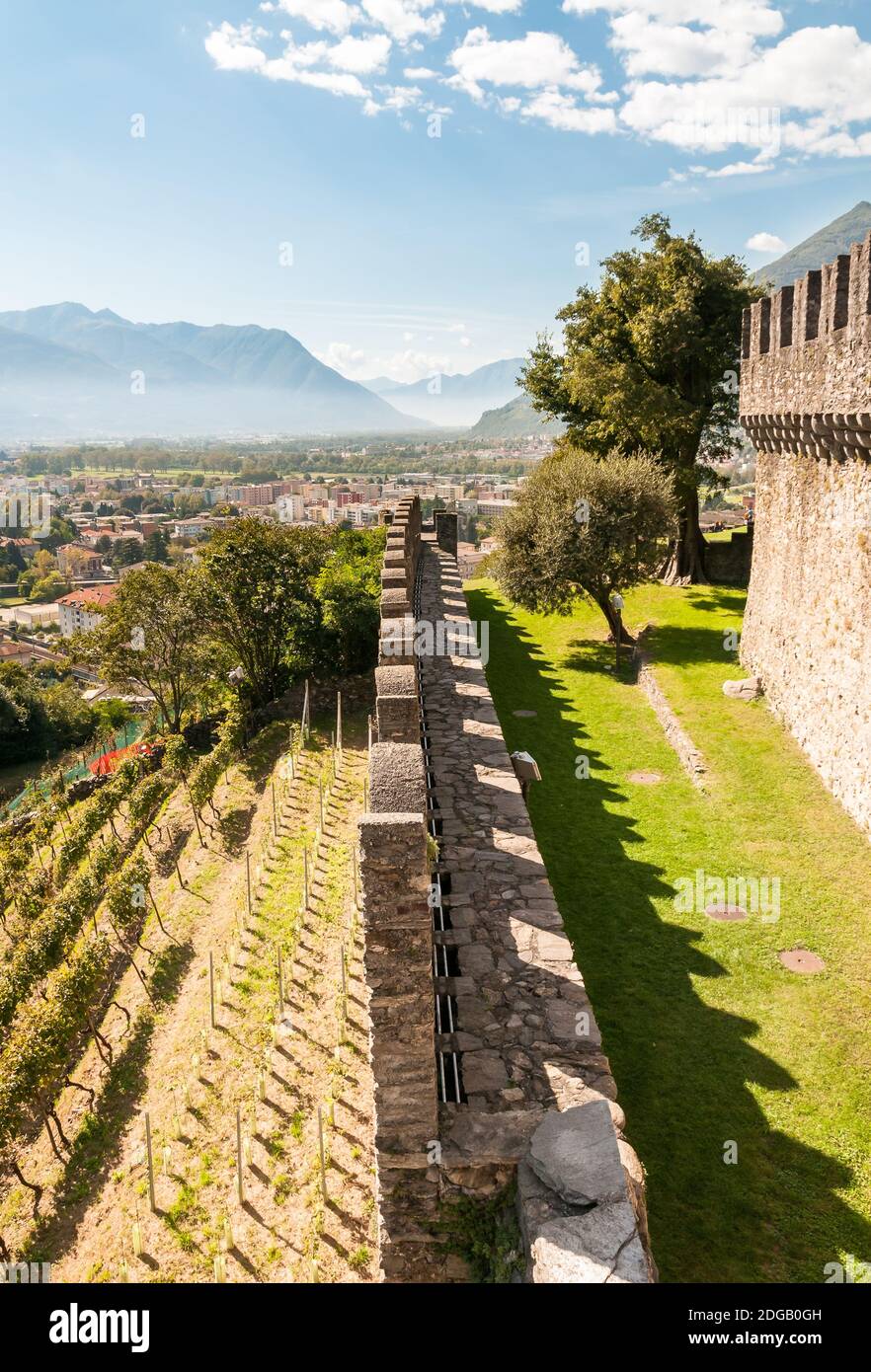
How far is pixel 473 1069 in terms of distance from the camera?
258 inches

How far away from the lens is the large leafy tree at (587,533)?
2158cm

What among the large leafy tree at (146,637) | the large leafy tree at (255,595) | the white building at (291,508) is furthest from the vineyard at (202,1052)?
the white building at (291,508)

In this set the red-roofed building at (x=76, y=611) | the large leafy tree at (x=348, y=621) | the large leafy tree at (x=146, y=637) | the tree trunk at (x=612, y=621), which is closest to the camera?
the large leafy tree at (x=348, y=621)

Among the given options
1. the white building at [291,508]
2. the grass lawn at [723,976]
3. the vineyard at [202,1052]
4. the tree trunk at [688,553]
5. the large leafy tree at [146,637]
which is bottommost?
the vineyard at [202,1052]

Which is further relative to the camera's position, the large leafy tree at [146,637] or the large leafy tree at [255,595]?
the large leafy tree at [146,637]

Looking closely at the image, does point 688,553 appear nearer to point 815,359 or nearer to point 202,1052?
point 815,359

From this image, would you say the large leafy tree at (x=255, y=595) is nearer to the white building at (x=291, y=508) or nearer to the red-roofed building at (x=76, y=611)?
the red-roofed building at (x=76, y=611)

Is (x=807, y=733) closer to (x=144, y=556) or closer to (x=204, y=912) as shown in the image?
(x=204, y=912)

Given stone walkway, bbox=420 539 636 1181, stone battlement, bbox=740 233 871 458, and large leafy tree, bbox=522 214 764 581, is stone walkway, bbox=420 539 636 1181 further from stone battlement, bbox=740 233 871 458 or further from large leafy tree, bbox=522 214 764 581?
large leafy tree, bbox=522 214 764 581

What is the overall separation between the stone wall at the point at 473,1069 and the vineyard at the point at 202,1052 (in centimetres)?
148

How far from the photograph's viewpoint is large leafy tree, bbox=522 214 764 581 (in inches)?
979
